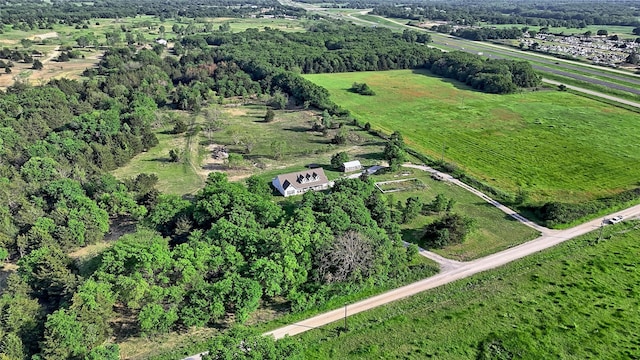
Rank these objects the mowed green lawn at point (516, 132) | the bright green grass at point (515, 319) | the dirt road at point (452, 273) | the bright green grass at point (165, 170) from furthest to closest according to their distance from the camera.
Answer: the mowed green lawn at point (516, 132), the bright green grass at point (165, 170), the dirt road at point (452, 273), the bright green grass at point (515, 319)

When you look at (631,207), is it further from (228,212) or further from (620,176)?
(228,212)

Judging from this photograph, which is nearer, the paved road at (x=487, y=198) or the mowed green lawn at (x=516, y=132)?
the paved road at (x=487, y=198)

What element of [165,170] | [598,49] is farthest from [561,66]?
[165,170]

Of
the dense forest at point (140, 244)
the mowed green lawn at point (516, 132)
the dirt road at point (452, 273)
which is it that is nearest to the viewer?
the dense forest at point (140, 244)

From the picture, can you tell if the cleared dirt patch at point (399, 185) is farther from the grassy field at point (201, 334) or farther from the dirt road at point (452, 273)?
the grassy field at point (201, 334)

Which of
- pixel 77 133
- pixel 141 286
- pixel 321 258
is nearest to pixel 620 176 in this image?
pixel 321 258

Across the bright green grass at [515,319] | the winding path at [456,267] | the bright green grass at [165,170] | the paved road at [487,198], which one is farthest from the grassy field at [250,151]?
the bright green grass at [515,319]

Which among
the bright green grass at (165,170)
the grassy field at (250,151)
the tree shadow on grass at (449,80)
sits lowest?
the bright green grass at (165,170)
